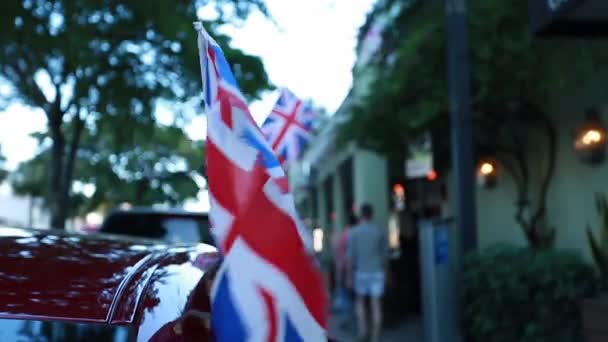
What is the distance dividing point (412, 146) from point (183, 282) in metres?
8.28

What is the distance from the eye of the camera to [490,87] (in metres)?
8.30

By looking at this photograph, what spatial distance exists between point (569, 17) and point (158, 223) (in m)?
4.55

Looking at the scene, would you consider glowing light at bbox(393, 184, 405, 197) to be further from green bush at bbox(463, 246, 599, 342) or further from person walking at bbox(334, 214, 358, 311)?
green bush at bbox(463, 246, 599, 342)

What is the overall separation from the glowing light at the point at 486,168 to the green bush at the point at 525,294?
390cm

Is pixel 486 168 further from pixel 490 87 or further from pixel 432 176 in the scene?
pixel 490 87

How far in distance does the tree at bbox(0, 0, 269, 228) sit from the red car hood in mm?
3734

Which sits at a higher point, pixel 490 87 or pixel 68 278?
pixel 490 87

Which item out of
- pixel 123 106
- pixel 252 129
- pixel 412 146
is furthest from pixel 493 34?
pixel 252 129

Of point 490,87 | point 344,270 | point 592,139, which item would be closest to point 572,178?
point 592,139

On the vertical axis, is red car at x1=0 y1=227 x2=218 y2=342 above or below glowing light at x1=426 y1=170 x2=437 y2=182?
below

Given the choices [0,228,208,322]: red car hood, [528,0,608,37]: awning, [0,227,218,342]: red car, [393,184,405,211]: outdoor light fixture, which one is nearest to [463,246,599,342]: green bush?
[528,0,608,37]: awning

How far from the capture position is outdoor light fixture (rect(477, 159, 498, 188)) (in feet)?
34.2

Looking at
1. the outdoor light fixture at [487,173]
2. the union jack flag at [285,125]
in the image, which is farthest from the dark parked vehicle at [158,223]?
the outdoor light fixture at [487,173]

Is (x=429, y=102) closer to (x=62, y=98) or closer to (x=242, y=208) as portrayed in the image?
(x=62, y=98)
